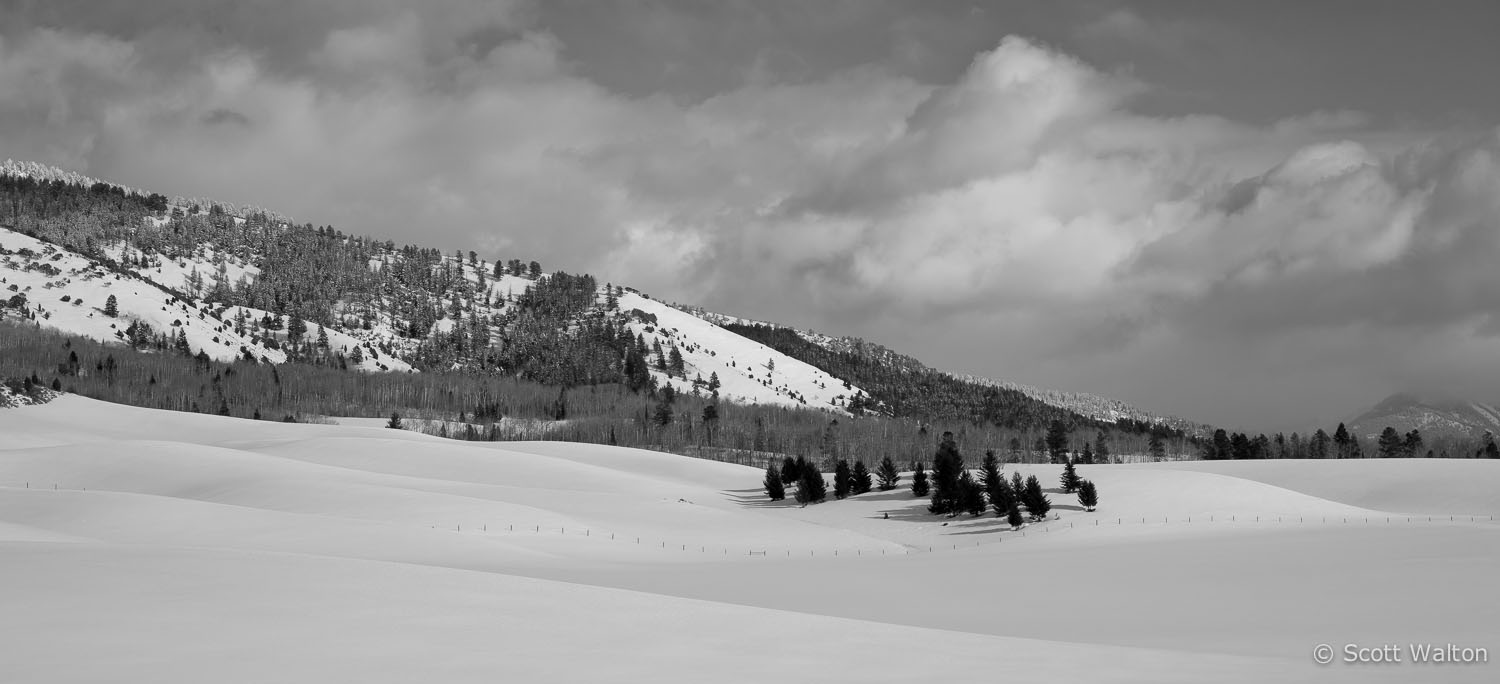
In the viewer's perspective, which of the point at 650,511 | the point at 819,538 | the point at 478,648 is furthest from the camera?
the point at 650,511

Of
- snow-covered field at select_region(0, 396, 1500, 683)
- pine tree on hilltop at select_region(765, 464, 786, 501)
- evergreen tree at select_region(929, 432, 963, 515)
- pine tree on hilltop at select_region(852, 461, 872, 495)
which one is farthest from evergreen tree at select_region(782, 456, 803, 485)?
evergreen tree at select_region(929, 432, 963, 515)

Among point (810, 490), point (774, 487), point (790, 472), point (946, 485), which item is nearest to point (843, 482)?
point (810, 490)

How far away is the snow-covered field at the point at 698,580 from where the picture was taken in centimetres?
1623

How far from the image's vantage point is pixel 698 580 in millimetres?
37219

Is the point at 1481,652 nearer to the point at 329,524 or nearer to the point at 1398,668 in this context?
the point at 1398,668

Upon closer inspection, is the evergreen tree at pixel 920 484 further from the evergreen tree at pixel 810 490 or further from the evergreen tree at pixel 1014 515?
the evergreen tree at pixel 1014 515

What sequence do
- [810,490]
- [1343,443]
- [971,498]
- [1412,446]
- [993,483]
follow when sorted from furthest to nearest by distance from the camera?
[1343,443], [1412,446], [810,490], [971,498], [993,483]

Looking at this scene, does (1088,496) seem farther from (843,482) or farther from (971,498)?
(843,482)

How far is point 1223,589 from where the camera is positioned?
106 feet

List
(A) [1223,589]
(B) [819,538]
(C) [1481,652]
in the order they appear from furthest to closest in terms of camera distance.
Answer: (B) [819,538] → (A) [1223,589] → (C) [1481,652]

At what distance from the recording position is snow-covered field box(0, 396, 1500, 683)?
16234 millimetres

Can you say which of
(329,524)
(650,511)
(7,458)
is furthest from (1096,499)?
(7,458)

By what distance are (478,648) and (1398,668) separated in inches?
629

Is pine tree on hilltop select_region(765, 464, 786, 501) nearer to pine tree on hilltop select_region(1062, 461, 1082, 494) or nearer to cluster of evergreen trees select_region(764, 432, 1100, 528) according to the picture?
cluster of evergreen trees select_region(764, 432, 1100, 528)
